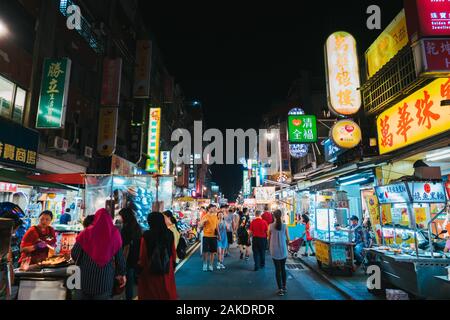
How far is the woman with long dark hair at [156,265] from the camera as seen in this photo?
4.42 m

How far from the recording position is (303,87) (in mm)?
31062

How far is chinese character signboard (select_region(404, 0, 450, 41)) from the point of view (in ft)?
20.1

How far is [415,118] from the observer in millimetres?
8305

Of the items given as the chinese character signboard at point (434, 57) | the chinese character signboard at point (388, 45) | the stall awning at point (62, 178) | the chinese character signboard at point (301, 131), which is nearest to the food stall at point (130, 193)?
the stall awning at point (62, 178)

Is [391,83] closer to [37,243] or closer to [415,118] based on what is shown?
[415,118]

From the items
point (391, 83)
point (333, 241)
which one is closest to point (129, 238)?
point (333, 241)

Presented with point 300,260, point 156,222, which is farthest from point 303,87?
point 156,222

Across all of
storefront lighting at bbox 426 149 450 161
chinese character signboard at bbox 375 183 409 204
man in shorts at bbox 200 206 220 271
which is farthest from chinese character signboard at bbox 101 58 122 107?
storefront lighting at bbox 426 149 450 161

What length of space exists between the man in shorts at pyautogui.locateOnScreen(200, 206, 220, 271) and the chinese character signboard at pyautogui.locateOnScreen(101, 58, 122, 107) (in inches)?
415

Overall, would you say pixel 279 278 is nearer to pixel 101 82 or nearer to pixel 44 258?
pixel 44 258

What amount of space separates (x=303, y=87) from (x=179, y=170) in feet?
64.1

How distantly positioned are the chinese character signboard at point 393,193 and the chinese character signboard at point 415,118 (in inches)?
75.0

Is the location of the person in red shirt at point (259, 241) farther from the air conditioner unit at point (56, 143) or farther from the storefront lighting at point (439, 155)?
the air conditioner unit at point (56, 143)

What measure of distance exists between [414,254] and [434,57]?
4393 mm
